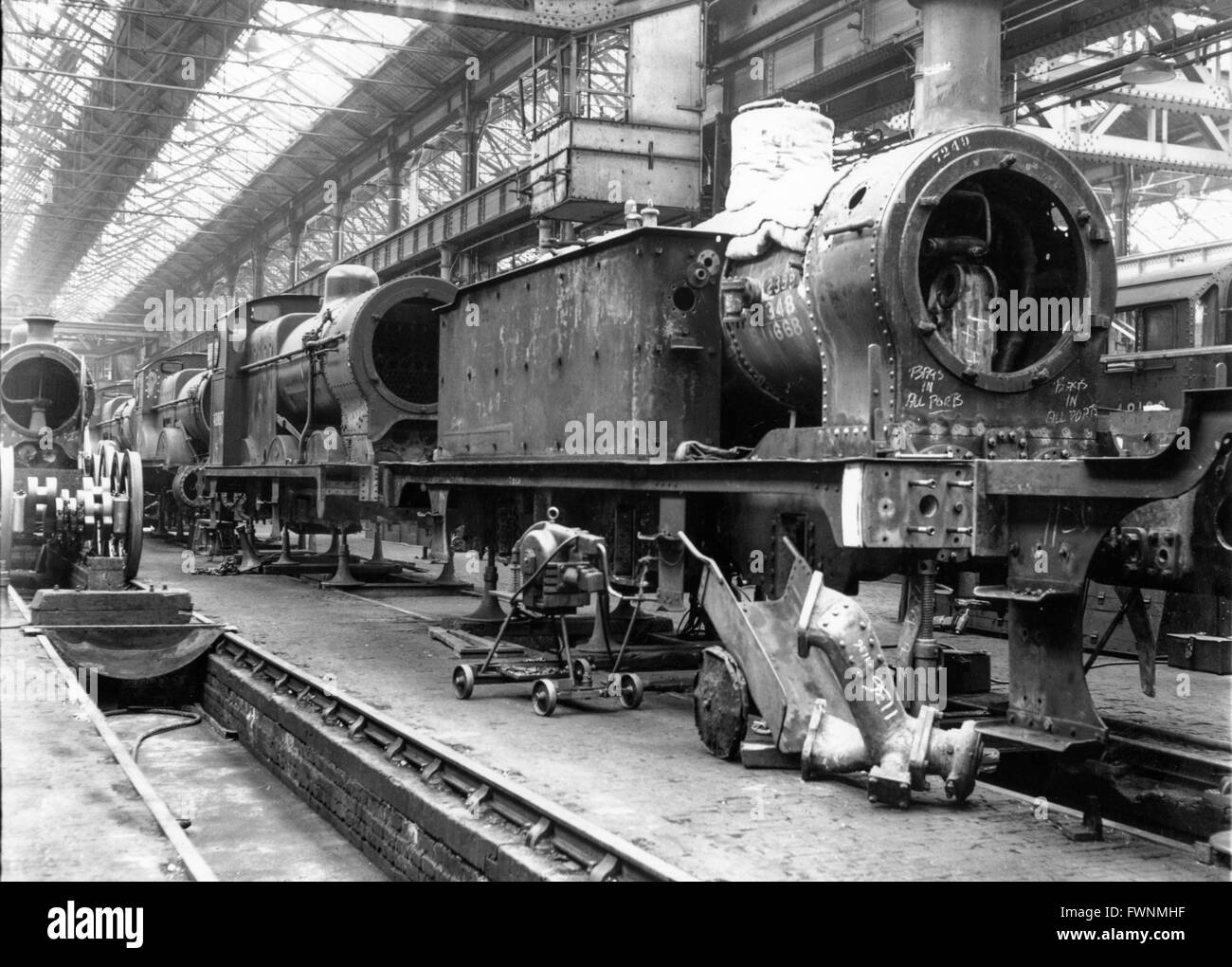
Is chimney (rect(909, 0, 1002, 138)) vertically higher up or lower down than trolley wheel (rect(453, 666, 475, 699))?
higher up

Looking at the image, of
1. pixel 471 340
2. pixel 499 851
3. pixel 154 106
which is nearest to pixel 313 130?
pixel 154 106

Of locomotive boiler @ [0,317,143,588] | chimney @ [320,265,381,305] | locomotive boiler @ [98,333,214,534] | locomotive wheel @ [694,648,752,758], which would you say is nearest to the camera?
locomotive wheel @ [694,648,752,758]

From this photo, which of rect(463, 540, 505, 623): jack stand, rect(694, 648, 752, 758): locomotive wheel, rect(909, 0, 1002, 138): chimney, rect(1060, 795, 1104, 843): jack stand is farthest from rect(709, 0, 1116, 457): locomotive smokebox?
rect(463, 540, 505, 623): jack stand

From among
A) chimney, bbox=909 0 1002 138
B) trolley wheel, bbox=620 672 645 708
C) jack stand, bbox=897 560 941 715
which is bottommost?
trolley wheel, bbox=620 672 645 708

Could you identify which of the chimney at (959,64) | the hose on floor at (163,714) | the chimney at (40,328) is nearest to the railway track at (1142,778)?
the chimney at (959,64)

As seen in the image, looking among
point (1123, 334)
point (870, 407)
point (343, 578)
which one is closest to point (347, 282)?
point (343, 578)

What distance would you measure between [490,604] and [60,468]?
5930 mm

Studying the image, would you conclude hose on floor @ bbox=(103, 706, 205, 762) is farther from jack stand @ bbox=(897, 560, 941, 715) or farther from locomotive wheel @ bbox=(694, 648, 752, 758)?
jack stand @ bbox=(897, 560, 941, 715)

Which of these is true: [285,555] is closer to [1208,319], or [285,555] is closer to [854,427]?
[1208,319]

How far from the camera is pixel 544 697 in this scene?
21.0ft

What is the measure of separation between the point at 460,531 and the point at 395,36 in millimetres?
14774

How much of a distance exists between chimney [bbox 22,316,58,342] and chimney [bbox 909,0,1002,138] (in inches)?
442

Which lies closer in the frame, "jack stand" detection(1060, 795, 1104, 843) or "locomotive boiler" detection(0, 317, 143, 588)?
"jack stand" detection(1060, 795, 1104, 843)

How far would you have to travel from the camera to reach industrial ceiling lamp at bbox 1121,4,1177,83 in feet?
37.3
